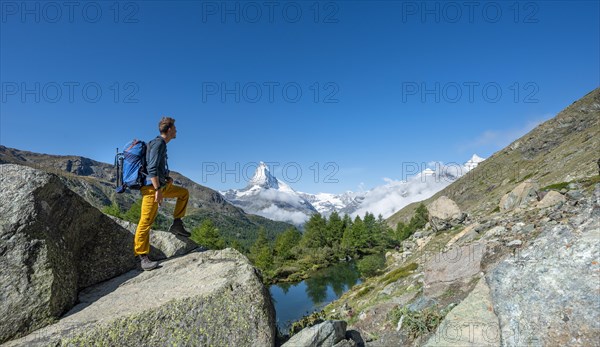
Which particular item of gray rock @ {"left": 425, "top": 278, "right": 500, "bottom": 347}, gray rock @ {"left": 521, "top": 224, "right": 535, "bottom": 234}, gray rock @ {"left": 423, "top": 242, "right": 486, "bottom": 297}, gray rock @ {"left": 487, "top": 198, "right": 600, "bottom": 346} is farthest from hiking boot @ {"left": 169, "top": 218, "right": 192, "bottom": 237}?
gray rock @ {"left": 521, "top": 224, "right": 535, "bottom": 234}

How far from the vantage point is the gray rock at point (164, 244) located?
38.0ft

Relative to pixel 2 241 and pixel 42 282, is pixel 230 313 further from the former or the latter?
pixel 2 241

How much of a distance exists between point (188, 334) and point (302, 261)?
3779 inches

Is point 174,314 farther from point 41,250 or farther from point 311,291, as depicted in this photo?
point 311,291

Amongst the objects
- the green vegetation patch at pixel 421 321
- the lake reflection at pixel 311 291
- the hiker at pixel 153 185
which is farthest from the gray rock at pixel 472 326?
the lake reflection at pixel 311 291

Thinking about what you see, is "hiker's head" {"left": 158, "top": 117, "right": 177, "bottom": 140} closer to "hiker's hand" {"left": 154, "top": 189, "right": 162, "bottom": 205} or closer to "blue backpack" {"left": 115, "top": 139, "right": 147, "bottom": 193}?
"blue backpack" {"left": 115, "top": 139, "right": 147, "bottom": 193}

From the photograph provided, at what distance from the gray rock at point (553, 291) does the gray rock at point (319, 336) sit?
4.19m

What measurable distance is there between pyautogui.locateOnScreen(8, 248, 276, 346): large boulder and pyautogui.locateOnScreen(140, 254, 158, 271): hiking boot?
701mm

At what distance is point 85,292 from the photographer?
9.36 meters

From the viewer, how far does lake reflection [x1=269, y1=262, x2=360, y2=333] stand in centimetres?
5563

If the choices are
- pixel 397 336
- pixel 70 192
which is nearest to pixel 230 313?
pixel 70 192

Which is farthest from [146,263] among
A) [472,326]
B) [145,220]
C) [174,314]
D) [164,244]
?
[472,326]

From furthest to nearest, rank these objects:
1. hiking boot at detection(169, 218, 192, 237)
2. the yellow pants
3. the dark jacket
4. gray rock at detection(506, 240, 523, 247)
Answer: gray rock at detection(506, 240, 523, 247), hiking boot at detection(169, 218, 192, 237), the yellow pants, the dark jacket

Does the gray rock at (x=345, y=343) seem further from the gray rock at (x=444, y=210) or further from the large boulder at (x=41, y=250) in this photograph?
the gray rock at (x=444, y=210)
